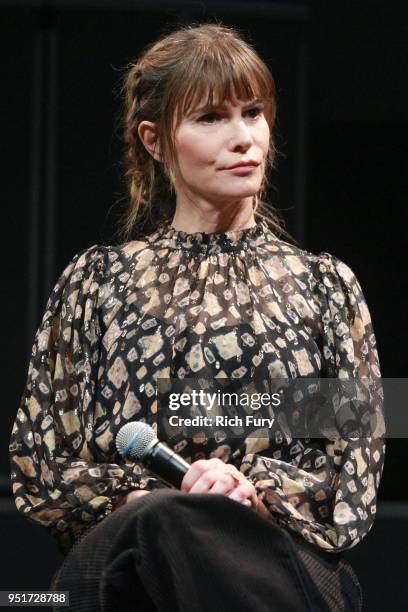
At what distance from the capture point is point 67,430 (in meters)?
1.89

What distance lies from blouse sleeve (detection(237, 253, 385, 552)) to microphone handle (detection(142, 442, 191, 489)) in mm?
190

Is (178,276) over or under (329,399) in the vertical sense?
over

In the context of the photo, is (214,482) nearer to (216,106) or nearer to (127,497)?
(127,497)

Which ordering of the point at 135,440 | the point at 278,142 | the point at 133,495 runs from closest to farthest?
the point at 135,440, the point at 133,495, the point at 278,142

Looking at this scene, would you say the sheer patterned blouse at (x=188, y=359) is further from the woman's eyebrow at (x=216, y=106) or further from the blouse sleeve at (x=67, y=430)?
the woman's eyebrow at (x=216, y=106)

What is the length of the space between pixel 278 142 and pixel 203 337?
0.68 meters

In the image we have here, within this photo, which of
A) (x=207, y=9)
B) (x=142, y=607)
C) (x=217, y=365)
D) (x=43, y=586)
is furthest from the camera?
(x=207, y=9)

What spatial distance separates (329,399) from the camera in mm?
1880

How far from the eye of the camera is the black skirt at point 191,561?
1.50m

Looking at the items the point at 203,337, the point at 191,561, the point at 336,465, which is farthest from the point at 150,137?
the point at 191,561

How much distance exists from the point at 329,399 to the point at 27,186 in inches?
33.6

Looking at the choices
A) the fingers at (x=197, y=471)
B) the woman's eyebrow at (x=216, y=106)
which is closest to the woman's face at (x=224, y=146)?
the woman's eyebrow at (x=216, y=106)

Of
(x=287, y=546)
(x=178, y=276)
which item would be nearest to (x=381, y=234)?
(x=178, y=276)

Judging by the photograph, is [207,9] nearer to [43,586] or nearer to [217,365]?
[217,365]
